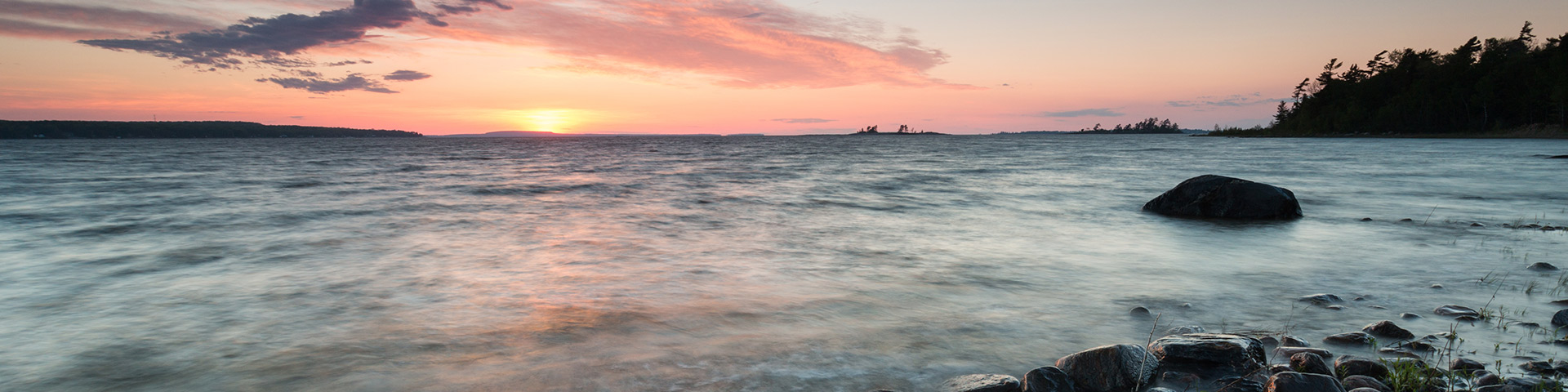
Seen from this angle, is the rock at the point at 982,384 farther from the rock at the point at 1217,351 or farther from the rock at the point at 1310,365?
the rock at the point at 1310,365

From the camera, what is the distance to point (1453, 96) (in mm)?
88875

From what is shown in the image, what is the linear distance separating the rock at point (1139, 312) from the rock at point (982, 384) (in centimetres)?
212

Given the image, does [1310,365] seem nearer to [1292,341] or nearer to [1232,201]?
[1292,341]

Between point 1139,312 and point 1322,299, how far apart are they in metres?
1.57

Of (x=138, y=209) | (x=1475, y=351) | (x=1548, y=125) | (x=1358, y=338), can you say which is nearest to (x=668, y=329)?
(x=1358, y=338)

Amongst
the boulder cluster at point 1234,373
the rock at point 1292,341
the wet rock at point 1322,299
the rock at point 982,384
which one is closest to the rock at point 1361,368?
the boulder cluster at point 1234,373

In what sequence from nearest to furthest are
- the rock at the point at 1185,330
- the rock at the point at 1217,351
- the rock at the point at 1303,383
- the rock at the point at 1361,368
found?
the rock at the point at 1303,383 < the rock at the point at 1361,368 < the rock at the point at 1217,351 < the rock at the point at 1185,330

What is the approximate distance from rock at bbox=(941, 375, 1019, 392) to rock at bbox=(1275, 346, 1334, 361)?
1.78 meters

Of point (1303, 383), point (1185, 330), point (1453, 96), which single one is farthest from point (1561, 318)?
point (1453, 96)

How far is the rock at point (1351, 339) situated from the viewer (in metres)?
4.21

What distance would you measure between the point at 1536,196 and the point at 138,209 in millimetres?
31118

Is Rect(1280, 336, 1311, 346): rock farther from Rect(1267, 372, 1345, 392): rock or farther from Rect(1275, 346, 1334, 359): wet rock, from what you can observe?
Rect(1267, 372, 1345, 392): rock

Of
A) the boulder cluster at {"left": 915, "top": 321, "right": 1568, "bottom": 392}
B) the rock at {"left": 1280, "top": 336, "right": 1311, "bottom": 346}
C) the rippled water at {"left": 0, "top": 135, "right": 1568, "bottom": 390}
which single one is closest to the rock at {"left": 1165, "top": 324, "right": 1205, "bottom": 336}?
the rippled water at {"left": 0, "top": 135, "right": 1568, "bottom": 390}

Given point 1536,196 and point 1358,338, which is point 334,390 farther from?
point 1536,196
